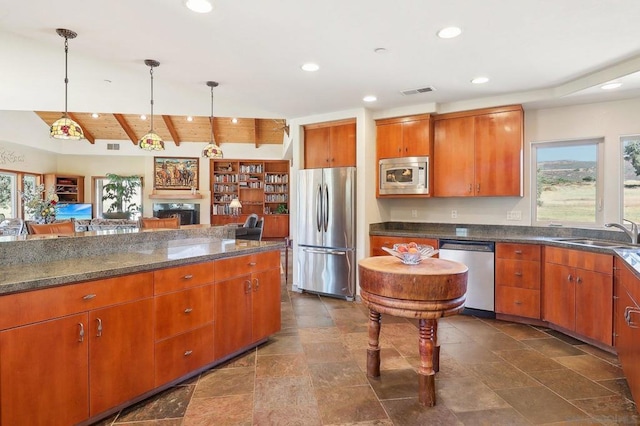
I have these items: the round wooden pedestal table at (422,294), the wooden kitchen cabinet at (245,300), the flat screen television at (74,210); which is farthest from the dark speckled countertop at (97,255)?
the flat screen television at (74,210)

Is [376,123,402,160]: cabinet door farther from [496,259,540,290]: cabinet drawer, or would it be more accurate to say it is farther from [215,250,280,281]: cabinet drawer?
[215,250,280,281]: cabinet drawer

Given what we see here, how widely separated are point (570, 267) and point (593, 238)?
0.67 m

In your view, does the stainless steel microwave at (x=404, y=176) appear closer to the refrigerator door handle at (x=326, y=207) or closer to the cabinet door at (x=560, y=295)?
the refrigerator door handle at (x=326, y=207)

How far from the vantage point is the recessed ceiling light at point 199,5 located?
206cm

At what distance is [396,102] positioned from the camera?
13.8 feet

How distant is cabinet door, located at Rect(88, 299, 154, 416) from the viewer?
1851mm

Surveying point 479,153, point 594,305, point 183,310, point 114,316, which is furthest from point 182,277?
point 479,153

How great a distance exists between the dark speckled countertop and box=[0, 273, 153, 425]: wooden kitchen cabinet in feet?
0.18

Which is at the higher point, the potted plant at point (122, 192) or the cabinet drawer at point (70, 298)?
the potted plant at point (122, 192)

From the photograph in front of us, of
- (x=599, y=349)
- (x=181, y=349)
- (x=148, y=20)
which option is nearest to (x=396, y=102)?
(x=148, y=20)

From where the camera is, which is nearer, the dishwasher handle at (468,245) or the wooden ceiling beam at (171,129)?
the dishwasher handle at (468,245)

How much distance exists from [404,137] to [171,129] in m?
7.91

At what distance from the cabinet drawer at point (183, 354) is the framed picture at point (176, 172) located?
9.20 m

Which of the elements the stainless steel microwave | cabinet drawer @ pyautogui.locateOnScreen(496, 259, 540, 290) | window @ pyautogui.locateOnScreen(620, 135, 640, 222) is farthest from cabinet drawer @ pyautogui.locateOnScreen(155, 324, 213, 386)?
window @ pyautogui.locateOnScreen(620, 135, 640, 222)
